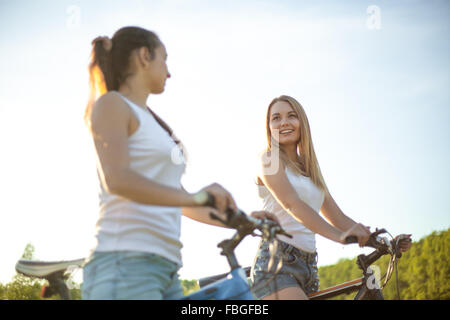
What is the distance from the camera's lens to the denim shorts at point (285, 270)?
3.41 m

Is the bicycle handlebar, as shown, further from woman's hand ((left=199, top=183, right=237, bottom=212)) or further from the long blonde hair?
woman's hand ((left=199, top=183, right=237, bottom=212))

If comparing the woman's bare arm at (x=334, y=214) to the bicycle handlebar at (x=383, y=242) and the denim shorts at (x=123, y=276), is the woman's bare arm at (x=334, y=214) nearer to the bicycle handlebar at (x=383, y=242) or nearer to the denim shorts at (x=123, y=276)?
the bicycle handlebar at (x=383, y=242)

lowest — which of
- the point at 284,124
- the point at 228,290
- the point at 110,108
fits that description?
the point at 228,290

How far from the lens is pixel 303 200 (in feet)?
12.3

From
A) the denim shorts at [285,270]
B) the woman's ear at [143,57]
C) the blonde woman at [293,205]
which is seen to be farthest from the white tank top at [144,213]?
the denim shorts at [285,270]

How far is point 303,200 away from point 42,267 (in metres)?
2.05

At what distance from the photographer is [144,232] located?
2.11 m

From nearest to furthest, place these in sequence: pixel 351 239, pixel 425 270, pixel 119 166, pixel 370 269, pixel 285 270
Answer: pixel 119 166 → pixel 351 239 → pixel 285 270 → pixel 370 269 → pixel 425 270

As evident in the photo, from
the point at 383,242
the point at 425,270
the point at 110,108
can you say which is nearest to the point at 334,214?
the point at 383,242

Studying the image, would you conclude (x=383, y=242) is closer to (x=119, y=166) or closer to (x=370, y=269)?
(x=370, y=269)

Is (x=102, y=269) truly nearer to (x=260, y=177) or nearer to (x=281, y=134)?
(x=260, y=177)

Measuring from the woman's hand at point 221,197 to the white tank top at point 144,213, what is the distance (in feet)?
1.03
